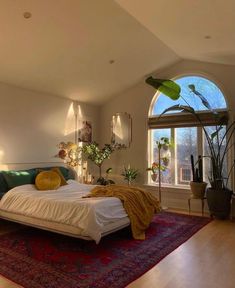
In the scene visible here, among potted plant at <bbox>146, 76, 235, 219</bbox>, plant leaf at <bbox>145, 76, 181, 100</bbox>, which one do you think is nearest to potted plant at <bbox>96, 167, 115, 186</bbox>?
potted plant at <bbox>146, 76, 235, 219</bbox>

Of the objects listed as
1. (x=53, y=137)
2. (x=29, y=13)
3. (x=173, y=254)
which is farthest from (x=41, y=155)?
(x=173, y=254)

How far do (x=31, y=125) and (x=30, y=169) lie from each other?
2.98ft

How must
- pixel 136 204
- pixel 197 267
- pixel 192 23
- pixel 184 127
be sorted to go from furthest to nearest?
pixel 184 127 → pixel 136 204 → pixel 192 23 → pixel 197 267

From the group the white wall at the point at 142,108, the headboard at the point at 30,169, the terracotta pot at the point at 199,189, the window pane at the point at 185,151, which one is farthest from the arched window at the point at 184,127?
the headboard at the point at 30,169

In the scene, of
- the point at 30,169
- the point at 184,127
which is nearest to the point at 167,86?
the point at 184,127

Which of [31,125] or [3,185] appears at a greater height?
[31,125]

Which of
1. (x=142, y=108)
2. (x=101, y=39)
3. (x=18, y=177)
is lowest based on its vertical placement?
(x=18, y=177)

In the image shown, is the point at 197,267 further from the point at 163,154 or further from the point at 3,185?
the point at 163,154

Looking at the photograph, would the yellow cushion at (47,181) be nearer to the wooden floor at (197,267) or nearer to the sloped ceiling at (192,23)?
the wooden floor at (197,267)

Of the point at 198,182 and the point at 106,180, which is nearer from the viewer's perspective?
the point at 198,182

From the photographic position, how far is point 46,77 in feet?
16.5

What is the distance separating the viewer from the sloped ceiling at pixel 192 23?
10.0 ft

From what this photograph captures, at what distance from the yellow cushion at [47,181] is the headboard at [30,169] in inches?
9.7

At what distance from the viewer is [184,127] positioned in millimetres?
5828
